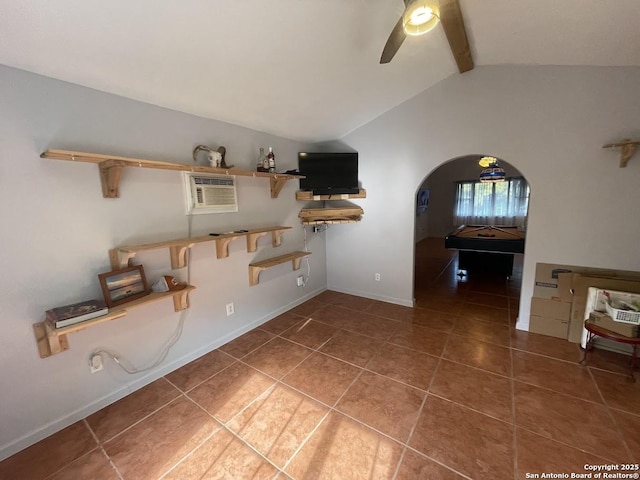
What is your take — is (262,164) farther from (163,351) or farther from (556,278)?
(556,278)

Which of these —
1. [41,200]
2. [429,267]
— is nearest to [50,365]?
[41,200]

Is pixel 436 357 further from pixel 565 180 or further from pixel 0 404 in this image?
pixel 0 404

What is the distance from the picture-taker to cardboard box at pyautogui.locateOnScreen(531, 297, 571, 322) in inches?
104

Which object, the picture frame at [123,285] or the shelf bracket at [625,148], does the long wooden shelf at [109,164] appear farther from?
the shelf bracket at [625,148]

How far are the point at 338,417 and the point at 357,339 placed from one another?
106cm

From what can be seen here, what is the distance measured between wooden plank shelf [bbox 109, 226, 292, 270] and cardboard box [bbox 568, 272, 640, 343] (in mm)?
3071

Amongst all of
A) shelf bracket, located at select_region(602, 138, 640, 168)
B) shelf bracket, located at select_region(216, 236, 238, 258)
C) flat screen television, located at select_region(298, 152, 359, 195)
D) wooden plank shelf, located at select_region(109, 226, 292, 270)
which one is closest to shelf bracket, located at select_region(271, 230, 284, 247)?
wooden plank shelf, located at select_region(109, 226, 292, 270)

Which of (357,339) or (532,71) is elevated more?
(532,71)

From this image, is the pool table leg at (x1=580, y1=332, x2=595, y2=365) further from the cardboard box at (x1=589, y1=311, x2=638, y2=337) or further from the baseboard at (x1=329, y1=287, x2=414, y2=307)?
the baseboard at (x1=329, y1=287, x2=414, y2=307)

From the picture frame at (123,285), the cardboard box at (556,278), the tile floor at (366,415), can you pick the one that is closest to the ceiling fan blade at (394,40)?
the picture frame at (123,285)

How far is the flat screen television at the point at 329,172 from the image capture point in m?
3.50

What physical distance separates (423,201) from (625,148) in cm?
613

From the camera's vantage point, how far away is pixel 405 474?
4.58 ft

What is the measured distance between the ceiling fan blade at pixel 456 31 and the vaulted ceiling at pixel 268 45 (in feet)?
0.23
